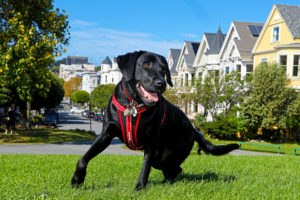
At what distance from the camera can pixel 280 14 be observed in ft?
103

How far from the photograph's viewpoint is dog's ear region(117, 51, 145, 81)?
3.79 metres

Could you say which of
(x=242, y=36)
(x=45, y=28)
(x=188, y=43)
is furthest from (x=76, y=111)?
(x=45, y=28)

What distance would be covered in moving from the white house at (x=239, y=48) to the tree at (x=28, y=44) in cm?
1960

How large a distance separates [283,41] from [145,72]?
30.3 meters

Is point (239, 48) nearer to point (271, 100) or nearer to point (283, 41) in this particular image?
point (283, 41)

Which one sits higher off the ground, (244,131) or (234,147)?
(234,147)

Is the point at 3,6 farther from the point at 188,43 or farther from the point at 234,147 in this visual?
the point at 188,43

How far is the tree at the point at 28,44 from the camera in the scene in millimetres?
18625

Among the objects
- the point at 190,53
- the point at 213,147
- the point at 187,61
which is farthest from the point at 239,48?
the point at 213,147

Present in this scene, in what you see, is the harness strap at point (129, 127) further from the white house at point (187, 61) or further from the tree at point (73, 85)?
the tree at point (73, 85)

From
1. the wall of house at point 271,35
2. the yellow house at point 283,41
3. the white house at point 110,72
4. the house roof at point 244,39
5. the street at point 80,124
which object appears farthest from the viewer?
the white house at point 110,72

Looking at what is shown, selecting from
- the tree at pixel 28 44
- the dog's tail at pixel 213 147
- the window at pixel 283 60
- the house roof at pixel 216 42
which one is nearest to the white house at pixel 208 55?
the house roof at pixel 216 42

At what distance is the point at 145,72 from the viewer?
12.3ft

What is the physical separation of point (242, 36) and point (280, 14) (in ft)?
21.4
